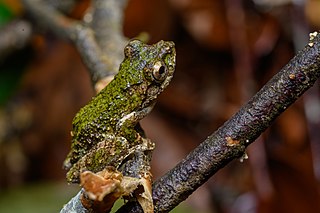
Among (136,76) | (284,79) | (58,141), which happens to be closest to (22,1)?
(58,141)

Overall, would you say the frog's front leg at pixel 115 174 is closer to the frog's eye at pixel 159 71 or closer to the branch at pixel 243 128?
the branch at pixel 243 128

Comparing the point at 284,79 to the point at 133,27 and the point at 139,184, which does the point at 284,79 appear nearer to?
the point at 139,184

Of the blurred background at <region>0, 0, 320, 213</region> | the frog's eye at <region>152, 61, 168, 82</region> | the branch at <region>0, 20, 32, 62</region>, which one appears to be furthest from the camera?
the blurred background at <region>0, 0, 320, 213</region>

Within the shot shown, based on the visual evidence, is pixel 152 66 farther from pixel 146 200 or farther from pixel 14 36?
pixel 14 36

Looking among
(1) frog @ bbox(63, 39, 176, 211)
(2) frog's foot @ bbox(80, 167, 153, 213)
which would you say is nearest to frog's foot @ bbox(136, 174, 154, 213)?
(2) frog's foot @ bbox(80, 167, 153, 213)

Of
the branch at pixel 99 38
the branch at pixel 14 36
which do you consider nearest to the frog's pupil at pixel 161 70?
the branch at pixel 99 38

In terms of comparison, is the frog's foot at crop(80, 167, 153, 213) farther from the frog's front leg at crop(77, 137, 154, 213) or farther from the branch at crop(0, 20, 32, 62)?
the branch at crop(0, 20, 32, 62)
